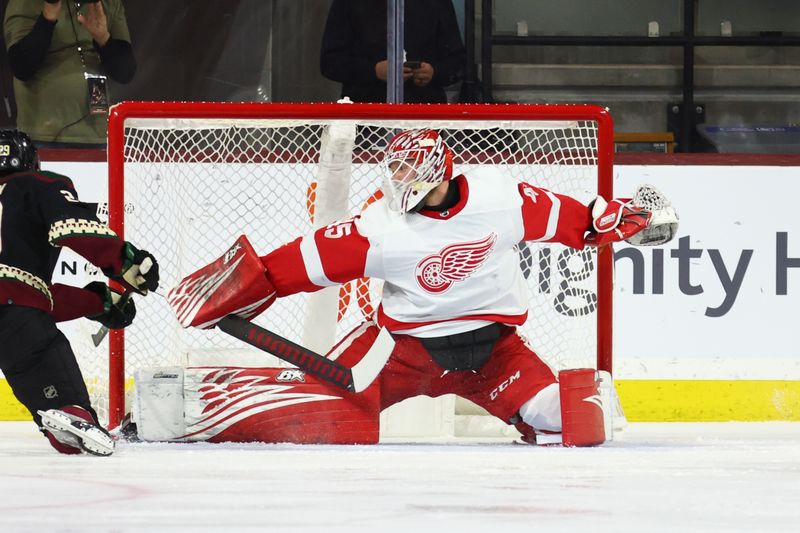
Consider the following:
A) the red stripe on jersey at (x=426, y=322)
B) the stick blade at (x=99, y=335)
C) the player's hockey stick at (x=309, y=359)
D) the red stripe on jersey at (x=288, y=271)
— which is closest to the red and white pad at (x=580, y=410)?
the red stripe on jersey at (x=426, y=322)

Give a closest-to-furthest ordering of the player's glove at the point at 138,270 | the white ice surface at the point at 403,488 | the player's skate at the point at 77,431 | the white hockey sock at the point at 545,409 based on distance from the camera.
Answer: the white ice surface at the point at 403,488, the player's skate at the point at 77,431, the player's glove at the point at 138,270, the white hockey sock at the point at 545,409

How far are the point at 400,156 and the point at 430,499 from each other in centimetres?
128

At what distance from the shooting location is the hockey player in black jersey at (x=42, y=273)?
10.5ft

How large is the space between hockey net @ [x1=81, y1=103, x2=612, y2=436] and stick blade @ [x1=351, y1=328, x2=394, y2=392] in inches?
14.8

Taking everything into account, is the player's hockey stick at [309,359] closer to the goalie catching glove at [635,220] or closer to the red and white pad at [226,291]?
the red and white pad at [226,291]

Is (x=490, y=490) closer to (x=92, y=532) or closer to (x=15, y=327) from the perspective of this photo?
(x=92, y=532)

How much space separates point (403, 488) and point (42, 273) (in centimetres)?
127

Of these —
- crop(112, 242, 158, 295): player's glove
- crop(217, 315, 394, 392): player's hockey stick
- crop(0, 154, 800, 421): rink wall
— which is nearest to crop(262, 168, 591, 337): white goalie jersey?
crop(217, 315, 394, 392): player's hockey stick

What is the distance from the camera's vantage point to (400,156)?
343cm

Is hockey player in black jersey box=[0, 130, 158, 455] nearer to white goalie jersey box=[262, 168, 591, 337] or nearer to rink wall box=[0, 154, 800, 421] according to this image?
white goalie jersey box=[262, 168, 591, 337]

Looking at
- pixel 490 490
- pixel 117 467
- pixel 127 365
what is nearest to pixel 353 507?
pixel 490 490

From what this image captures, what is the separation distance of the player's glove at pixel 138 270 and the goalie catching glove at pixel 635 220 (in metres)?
1.16

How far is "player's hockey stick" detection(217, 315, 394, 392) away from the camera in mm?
3537

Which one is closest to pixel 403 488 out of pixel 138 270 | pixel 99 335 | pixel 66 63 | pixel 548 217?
pixel 138 270
